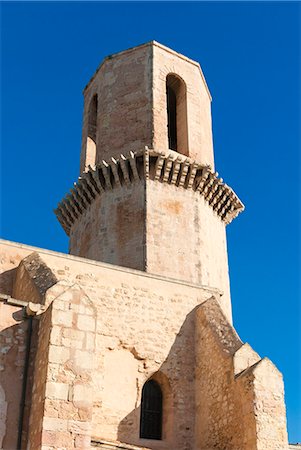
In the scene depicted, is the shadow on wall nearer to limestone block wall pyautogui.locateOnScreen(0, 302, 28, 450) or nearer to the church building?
the church building

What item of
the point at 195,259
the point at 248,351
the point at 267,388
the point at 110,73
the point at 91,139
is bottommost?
the point at 267,388

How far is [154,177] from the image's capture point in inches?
739

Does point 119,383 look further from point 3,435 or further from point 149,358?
point 3,435

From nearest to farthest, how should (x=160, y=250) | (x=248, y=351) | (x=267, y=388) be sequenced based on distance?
(x=267, y=388)
(x=248, y=351)
(x=160, y=250)

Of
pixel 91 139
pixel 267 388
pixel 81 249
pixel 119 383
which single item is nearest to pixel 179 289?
pixel 119 383

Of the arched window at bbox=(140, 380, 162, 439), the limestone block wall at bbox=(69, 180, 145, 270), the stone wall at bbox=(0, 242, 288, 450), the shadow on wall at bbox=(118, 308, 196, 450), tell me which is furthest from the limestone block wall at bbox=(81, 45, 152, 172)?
the arched window at bbox=(140, 380, 162, 439)

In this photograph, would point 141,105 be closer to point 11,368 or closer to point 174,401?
point 174,401

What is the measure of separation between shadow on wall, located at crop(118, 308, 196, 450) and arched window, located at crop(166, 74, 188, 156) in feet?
26.9

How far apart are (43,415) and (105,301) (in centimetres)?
519

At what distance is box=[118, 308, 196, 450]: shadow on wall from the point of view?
1300cm

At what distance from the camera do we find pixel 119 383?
13133 mm

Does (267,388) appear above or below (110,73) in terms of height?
below

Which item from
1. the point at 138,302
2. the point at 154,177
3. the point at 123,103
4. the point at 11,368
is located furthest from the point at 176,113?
the point at 11,368

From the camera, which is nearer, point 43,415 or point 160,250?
point 43,415
